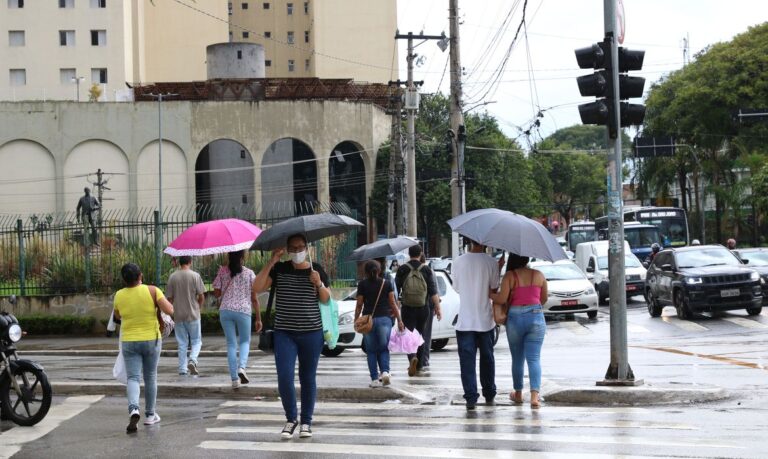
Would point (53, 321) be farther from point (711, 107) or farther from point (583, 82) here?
point (711, 107)

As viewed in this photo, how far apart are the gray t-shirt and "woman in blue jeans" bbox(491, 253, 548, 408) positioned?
5.48 metres

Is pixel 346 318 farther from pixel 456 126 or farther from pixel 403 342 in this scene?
pixel 456 126

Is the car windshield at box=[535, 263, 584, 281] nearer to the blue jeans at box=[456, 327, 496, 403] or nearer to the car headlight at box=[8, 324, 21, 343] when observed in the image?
the blue jeans at box=[456, 327, 496, 403]

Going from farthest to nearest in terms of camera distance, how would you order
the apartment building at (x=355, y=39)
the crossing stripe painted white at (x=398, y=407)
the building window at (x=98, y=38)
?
the apartment building at (x=355, y=39), the building window at (x=98, y=38), the crossing stripe painted white at (x=398, y=407)

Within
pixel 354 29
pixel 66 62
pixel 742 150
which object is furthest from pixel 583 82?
pixel 354 29

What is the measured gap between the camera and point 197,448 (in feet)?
31.0

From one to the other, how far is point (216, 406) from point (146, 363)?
5.41 ft

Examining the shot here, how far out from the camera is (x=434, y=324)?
803 inches

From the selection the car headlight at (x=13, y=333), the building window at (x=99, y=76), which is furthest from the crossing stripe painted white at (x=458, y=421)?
the building window at (x=99, y=76)

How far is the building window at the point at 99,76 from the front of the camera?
75.1 metres

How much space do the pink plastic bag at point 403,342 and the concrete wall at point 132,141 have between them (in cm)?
5445

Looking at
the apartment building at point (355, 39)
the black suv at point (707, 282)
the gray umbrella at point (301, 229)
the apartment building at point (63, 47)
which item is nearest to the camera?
the gray umbrella at point (301, 229)

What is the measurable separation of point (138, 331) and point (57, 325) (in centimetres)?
1694

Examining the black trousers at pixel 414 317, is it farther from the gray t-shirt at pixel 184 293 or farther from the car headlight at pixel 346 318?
the car headlight at pixel 346 318
